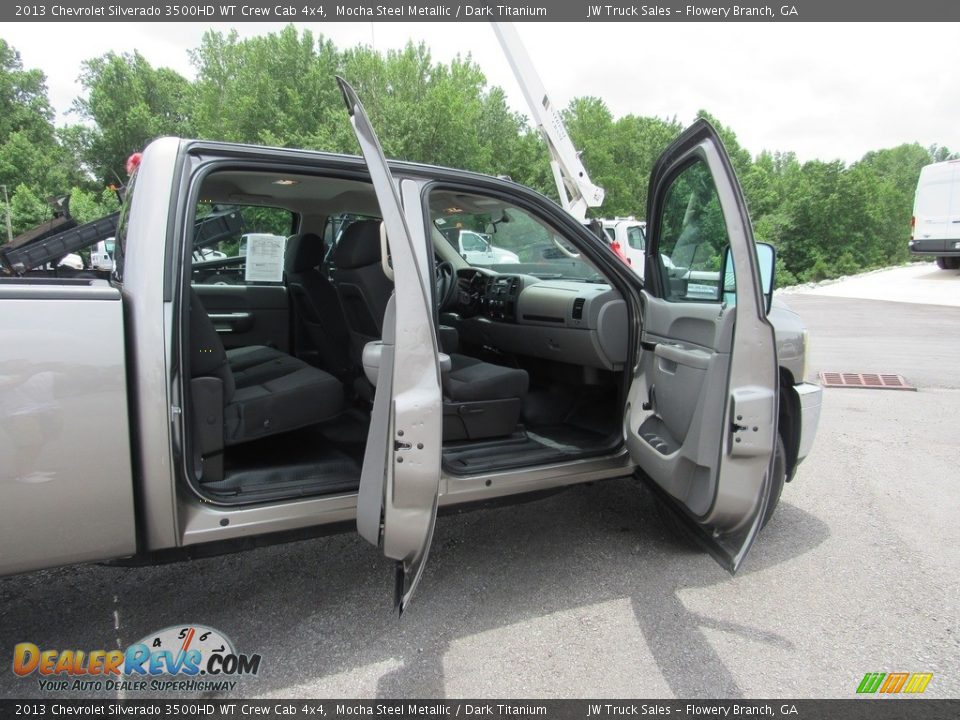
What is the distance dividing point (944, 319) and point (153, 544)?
13.0 metres

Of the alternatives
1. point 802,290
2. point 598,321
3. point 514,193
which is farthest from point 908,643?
point 802,290

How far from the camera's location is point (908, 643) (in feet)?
7.73

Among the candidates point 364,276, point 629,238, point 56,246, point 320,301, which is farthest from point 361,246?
point 629,238

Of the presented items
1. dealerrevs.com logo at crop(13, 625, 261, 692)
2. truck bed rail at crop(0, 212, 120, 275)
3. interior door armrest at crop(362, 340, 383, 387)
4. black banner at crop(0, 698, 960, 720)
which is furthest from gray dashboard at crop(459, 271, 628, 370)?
truck bed rail at crop(0, 212, 120, 275)

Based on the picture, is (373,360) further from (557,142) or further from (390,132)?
(390,132)

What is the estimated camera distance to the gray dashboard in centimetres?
323

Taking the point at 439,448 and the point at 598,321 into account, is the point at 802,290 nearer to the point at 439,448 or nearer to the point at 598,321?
the point at 598,321

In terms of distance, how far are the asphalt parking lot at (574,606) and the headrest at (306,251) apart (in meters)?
1.60

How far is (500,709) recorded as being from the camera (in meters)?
2.05

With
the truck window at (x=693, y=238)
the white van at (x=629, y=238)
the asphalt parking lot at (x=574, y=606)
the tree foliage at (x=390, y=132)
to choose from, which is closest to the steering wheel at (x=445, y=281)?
the asphalt parking lot at (x=574, y=606)

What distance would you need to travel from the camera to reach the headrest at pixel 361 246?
304cm

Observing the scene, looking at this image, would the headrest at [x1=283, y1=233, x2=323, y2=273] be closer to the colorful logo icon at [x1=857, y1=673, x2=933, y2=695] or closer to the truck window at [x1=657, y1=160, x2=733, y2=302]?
the truck window at [x1=657, y1=160, x2=733, y2=302]

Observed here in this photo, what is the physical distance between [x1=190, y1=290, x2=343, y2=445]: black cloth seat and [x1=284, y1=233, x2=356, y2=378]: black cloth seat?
31 centimetres

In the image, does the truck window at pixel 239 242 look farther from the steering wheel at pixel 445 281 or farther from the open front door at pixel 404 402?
the open front door at pixel 404 402
